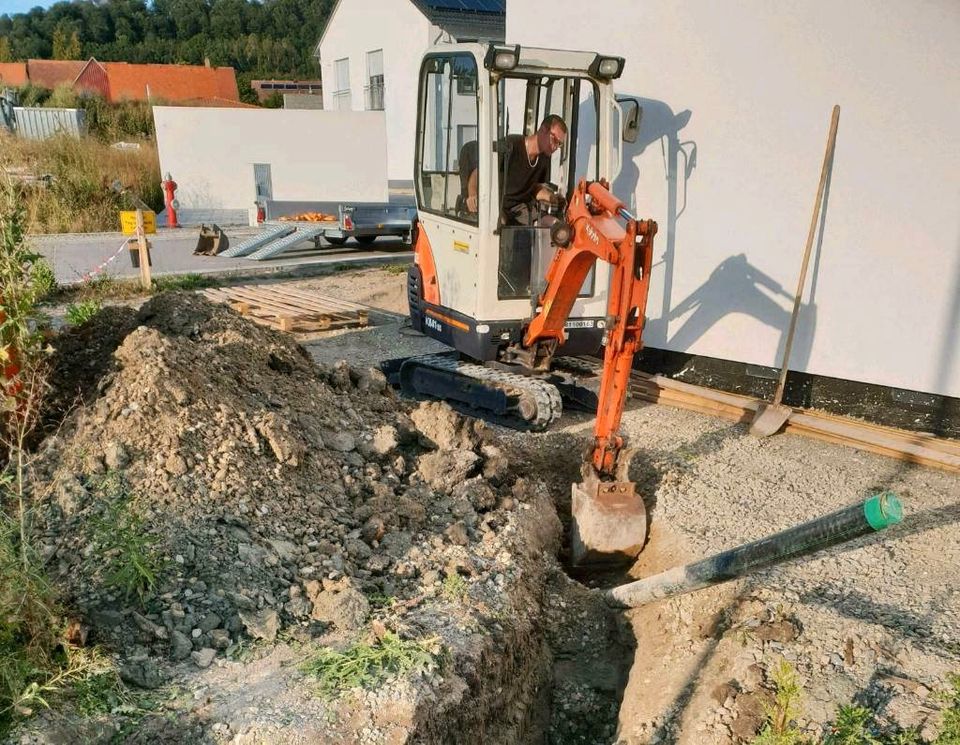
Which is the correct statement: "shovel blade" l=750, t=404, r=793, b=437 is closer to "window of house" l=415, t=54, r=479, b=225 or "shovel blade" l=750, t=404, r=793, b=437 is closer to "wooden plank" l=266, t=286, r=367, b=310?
"window of house" l=415, t=54, r=479, b=225

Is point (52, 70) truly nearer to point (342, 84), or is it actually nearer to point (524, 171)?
point (342, 84)

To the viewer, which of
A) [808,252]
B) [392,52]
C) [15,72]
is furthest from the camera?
[15,72]

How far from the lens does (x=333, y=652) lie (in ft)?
11.1

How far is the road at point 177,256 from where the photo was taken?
39.0 ft

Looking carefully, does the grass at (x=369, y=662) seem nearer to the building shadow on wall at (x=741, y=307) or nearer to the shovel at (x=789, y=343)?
the shovel at (x=789, y=343)

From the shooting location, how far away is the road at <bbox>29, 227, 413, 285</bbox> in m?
11.9

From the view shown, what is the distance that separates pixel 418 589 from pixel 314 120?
13565mm

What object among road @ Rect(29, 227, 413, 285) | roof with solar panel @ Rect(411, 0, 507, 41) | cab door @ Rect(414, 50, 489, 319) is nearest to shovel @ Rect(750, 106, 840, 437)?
cab door @ Rect(414, 50, 489, 319)

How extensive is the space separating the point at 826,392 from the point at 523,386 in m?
2.72

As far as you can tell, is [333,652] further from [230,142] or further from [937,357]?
[230,142]

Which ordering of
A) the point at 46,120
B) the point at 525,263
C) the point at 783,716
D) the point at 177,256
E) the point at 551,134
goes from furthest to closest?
the point at 46,120 → the point at 177,256 → the point at 525,263 → the point at 551,134 → the point at 783,716

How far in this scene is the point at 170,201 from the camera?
15758mm

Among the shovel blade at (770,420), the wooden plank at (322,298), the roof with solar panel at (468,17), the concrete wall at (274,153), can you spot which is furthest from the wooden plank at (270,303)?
the roof with solar panel at (468,17)

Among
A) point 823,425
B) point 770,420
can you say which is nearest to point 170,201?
point 770,420
